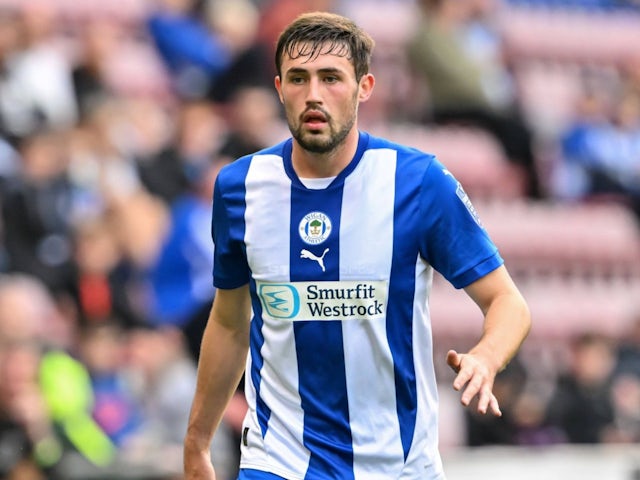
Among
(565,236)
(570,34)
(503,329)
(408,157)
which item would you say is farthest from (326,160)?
(570,34)

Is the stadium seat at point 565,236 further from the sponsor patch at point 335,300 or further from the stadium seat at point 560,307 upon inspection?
the sponsor patch at point 335,300

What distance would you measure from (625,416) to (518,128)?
3.33 m

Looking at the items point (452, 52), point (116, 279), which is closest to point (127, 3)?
point (452, 52)

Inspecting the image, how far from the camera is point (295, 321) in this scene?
5.48 m

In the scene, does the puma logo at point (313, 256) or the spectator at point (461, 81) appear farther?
the spectator at point (461, 81)

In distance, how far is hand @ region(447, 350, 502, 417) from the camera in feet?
15.9

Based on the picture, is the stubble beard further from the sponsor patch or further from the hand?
the hand

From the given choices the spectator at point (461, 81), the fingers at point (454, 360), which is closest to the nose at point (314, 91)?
the fingers at point (454, 360)

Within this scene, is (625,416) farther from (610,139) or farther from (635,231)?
(610,139)

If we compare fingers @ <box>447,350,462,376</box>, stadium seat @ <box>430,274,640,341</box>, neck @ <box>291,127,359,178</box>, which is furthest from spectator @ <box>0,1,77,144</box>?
fingers @ <box>447,350,462,376</box>

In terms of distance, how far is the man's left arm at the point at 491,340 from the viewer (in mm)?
4883

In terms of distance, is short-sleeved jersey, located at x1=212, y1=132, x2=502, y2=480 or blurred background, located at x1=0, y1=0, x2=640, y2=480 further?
blurred background, located at x1=0, y1=0, x2=640, y2=480

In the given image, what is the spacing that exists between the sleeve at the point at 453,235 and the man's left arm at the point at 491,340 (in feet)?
0.18

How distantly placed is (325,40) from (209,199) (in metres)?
5.06
